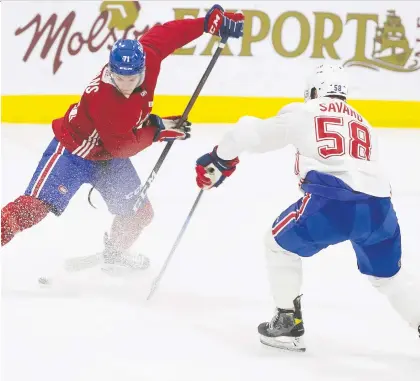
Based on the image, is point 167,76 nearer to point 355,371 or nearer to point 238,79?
point 238,79

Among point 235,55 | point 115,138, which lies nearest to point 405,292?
point 115,138

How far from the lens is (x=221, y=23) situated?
308 centimetres

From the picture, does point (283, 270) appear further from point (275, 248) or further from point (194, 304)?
point (194, 304)

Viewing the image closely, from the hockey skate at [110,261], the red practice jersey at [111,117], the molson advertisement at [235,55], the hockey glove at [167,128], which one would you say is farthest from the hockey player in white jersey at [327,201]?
the molson advertisement at [235,55]

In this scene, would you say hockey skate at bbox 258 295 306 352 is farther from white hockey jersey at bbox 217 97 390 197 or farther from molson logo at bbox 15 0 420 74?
molson logo at bbox 15 0 420 74

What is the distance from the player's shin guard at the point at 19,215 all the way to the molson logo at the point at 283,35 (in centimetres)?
229

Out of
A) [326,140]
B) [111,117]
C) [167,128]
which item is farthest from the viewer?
[167,128]

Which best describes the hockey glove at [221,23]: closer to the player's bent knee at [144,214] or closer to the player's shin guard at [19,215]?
the player's bent knee at [144,214]

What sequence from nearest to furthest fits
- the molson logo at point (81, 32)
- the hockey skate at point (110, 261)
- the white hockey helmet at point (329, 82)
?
the white hockey helmet at point (329, 82) → the hockey skate at point (110, 261) → the molson logo at point (81, 32)

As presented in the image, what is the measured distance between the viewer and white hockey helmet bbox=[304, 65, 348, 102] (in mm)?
2346

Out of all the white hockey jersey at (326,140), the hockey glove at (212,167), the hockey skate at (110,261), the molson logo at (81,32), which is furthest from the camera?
the molson logo at (81,32)

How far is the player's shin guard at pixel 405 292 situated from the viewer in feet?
7.63

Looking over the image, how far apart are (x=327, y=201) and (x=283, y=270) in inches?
9.9

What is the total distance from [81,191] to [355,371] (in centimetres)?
213
